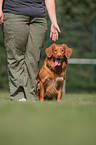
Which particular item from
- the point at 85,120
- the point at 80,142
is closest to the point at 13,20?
the point at 85,120

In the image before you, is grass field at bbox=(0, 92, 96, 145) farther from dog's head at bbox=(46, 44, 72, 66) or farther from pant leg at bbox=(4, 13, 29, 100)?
dog's head at bbox=(46, 44, 72, 66)

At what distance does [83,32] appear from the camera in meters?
10.9

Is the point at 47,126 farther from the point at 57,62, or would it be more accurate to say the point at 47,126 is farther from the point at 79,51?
the point at 79,51

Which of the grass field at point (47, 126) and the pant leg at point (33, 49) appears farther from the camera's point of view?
the pant leg at point (33, 49)

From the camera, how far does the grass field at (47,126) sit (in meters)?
1.85

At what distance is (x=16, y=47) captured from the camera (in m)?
4.57

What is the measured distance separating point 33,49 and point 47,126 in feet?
8.64

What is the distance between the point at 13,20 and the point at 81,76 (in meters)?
6.58

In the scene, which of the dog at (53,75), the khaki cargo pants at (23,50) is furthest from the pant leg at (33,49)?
the dog at (53,75)

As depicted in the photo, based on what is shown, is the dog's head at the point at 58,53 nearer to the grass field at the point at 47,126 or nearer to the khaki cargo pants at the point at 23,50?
the khaki cargo pants at the point at 23,50

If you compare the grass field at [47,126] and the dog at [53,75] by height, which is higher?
the grass field at [47,126]

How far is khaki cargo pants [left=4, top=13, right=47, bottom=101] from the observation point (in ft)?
14.8

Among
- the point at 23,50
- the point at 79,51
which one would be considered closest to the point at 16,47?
the point at 23,50

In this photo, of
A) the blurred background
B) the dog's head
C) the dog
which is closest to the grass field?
the dog
